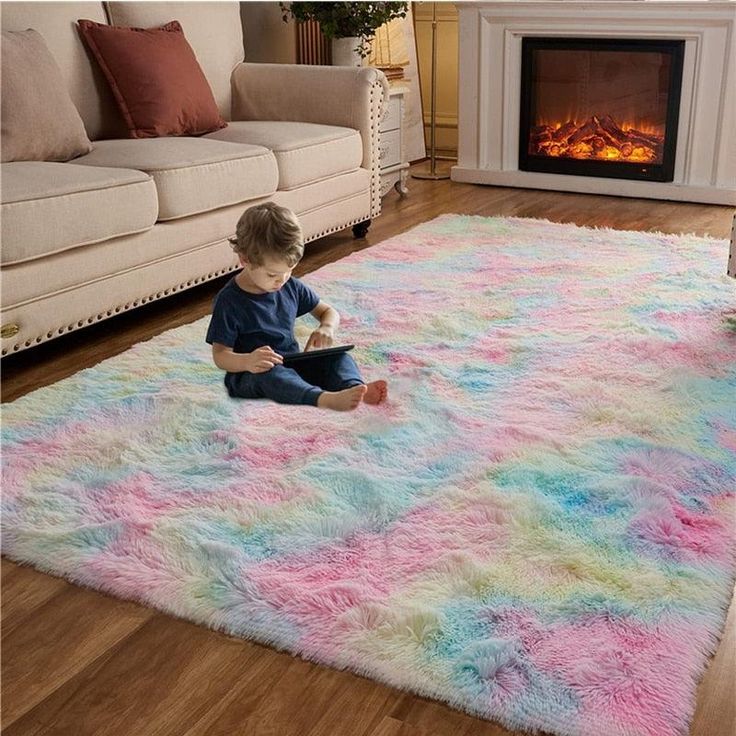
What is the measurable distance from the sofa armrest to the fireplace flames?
1.41 m

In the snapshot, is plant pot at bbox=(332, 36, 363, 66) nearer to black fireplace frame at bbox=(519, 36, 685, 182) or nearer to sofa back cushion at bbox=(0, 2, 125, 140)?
black fireplace frame at bbox=(519, 36, 685, 182)

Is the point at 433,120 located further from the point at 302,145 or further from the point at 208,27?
the point at 302,145

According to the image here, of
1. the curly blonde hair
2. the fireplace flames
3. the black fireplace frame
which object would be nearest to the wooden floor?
the curly blonde hair

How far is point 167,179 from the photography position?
3029mm

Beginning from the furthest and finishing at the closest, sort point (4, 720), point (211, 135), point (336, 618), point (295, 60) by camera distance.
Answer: point (295, 60)
point (211, 135)
point (336, 618)
point (4, 720)

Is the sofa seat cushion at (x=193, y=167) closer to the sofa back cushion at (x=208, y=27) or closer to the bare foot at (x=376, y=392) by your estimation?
the sofa back cushion at (x=208, y=27)

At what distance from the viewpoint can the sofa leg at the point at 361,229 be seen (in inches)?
166

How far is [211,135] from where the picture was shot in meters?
3.69

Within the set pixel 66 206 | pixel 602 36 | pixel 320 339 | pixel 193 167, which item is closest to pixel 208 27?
pixel 193 167

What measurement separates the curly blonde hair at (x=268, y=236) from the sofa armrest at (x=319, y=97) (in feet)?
6.88

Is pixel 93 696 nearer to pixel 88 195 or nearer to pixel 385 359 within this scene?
pixel 385 359

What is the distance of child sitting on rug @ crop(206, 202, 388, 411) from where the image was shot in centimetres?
200

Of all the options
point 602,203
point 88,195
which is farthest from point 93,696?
point 602,203

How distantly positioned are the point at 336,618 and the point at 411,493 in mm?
439
